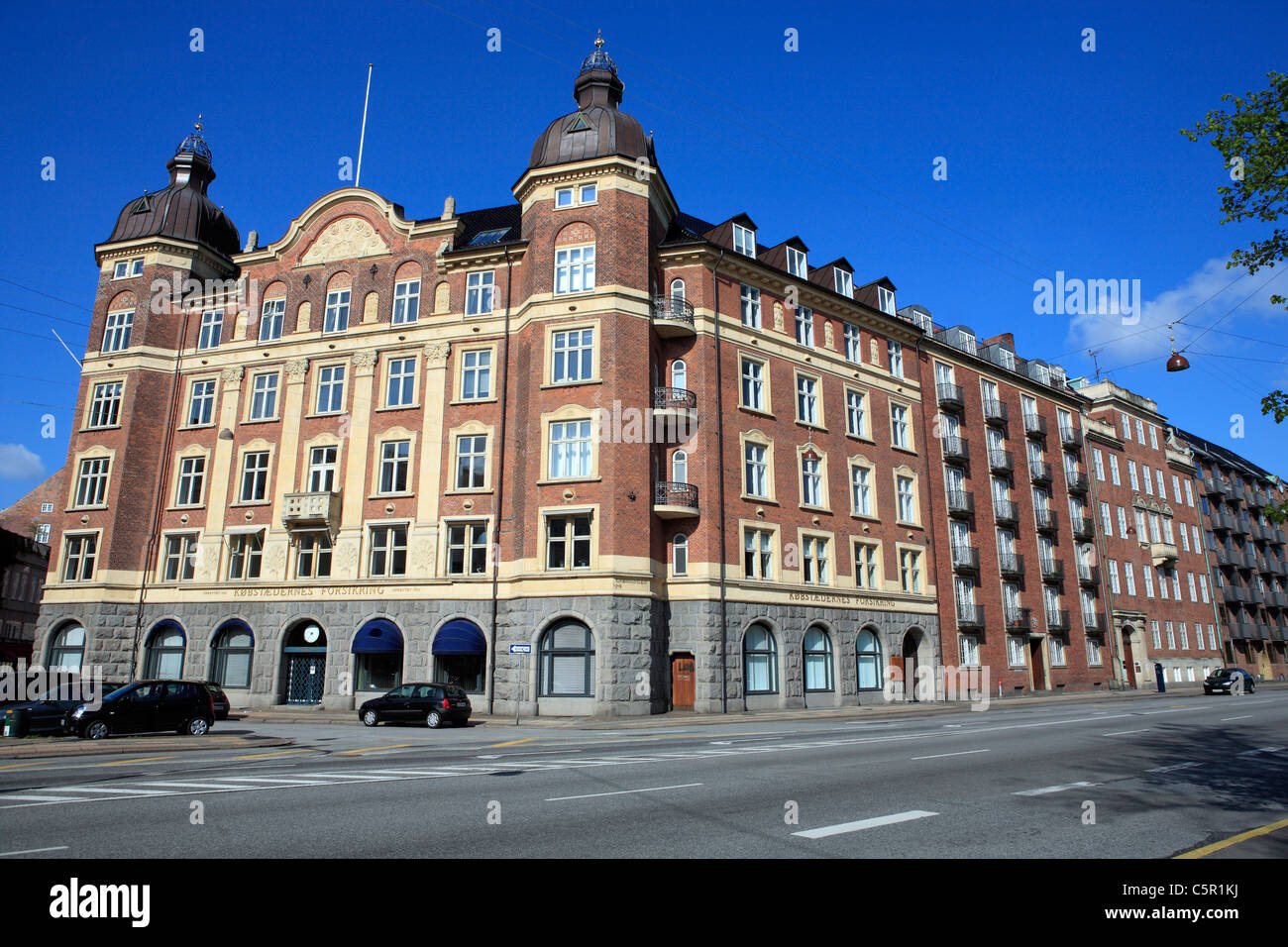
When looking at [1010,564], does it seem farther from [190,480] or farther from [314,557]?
[190,480]

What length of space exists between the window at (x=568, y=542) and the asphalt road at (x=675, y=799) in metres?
11.9

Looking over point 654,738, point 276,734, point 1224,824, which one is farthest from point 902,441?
point 1224,824

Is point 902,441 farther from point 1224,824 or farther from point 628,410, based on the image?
point 1224,824

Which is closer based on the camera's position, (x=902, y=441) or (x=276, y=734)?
(x=276, y=734)

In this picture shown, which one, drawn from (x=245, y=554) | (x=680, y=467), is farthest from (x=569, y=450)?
(x=245, y=554)

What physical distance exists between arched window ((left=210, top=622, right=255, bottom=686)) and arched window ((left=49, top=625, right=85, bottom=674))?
5.75 meters

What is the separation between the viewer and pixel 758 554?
1330 inches

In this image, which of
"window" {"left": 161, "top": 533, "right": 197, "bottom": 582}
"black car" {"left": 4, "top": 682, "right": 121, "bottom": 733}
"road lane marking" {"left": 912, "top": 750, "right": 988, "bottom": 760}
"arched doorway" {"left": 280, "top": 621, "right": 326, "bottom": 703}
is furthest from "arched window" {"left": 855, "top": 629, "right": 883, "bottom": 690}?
"window" {"left": 161, "top": 533, "right": 197, "bottom": 582}

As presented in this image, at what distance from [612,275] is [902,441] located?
18.8m

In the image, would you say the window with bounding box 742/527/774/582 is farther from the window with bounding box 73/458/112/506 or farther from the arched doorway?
the window with bounding box 73/458/112/506

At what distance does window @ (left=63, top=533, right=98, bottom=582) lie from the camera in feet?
118

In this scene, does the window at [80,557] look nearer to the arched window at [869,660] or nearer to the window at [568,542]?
the window at [568,542]

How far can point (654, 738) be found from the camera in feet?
68.8

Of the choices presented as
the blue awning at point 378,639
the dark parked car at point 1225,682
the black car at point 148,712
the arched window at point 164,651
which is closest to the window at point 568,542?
the blue awning at point 378,639
